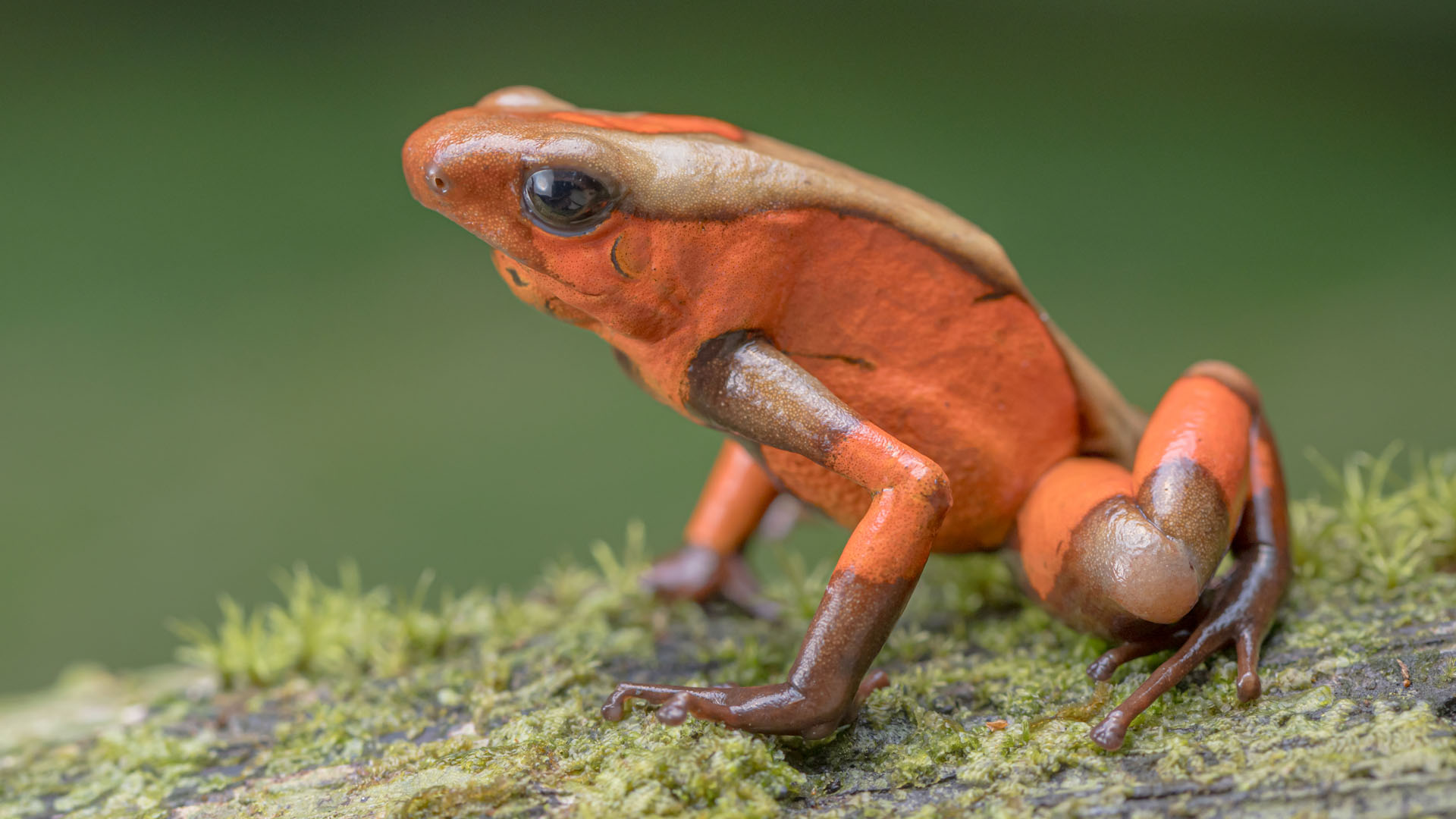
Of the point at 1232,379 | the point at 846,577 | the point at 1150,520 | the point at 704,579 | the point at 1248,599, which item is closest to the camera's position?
the point at 846,577

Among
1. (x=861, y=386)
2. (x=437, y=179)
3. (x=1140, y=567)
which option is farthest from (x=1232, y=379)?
(x=437, y=179)

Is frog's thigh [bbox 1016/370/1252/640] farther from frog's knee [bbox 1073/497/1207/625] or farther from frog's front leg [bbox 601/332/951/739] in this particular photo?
frog's front leg [bbox 601/332/951/739]

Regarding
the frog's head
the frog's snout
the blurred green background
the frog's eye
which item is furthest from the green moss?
the blurred green background

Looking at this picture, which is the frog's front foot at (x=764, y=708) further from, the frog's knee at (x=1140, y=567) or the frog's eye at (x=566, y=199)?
the frog's eye at (x=566, y=199)

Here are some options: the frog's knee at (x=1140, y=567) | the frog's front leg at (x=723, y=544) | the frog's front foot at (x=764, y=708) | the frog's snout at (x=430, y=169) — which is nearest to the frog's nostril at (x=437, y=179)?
the frog's snout at (x=430, y=169)

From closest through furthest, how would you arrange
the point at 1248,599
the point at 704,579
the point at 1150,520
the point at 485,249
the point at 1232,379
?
the point at 1150,520, the point at 1248,599, the point at 1232,379, the point at 704,579, the point at 485,249

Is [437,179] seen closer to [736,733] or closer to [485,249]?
[736,733]
